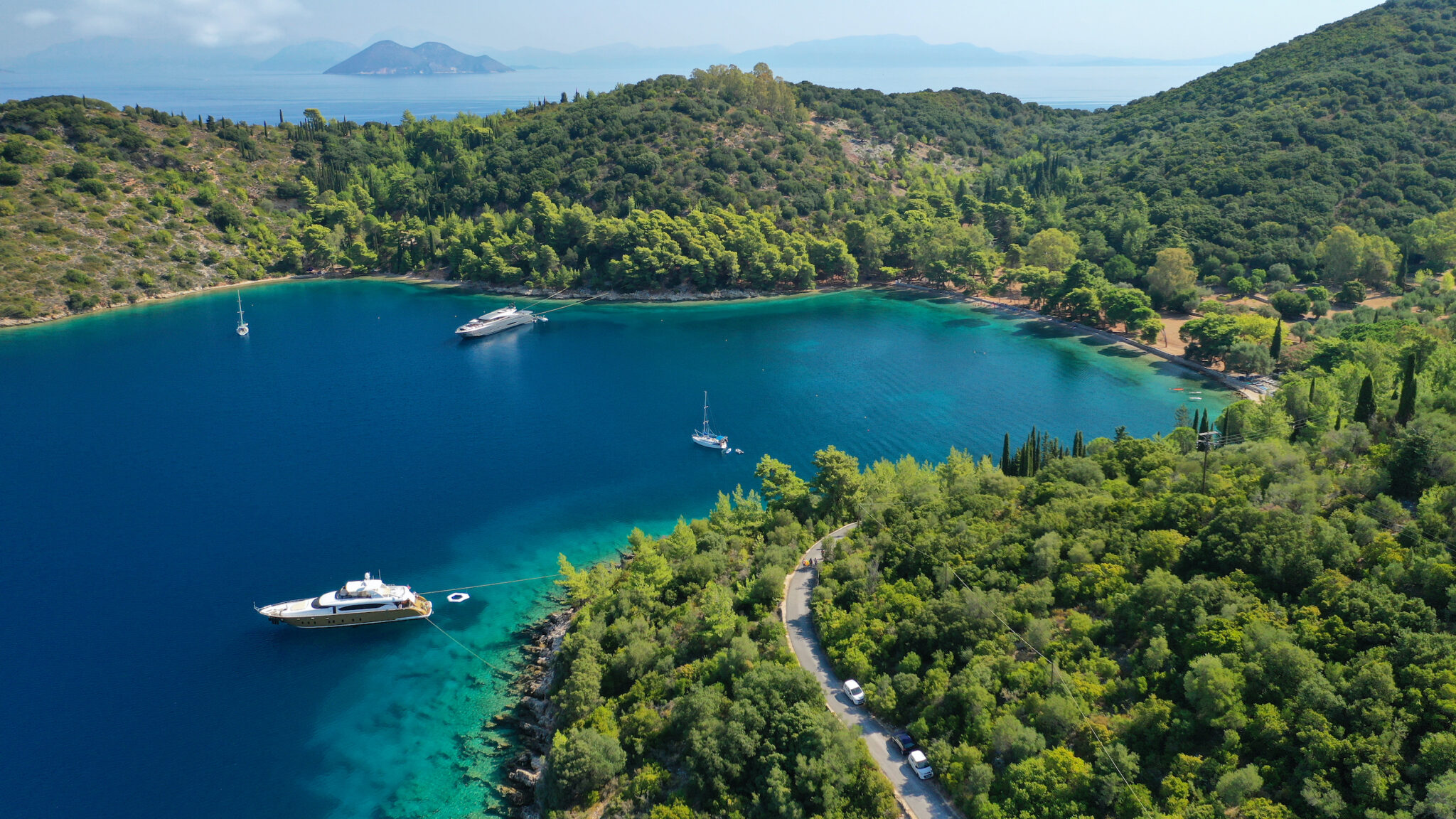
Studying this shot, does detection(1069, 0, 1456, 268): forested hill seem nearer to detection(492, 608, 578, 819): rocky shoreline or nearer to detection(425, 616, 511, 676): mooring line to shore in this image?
detection(492, 608, 578, 819): rocky shoreline

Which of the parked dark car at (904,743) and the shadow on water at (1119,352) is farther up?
the shadow on water at (1119,352)

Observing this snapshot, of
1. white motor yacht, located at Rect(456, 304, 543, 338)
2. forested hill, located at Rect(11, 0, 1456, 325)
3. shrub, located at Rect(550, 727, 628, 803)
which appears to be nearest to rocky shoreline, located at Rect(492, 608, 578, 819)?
shrub, located at Rect(550, 727, 628, 803)

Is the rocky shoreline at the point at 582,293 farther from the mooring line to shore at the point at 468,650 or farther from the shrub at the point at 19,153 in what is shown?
the mooring line to shore at the point at 468,650

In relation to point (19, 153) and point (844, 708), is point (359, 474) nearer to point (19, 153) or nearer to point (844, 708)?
point (844, 708)

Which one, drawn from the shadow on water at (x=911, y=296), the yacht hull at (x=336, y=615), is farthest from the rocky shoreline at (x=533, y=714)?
the shadow on water at (x=911, y=296)

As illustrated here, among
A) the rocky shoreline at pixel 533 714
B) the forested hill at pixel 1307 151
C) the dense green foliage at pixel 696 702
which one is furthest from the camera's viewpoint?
the forested hill at pixel 1307 151

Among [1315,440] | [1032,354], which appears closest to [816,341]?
[1032,354]

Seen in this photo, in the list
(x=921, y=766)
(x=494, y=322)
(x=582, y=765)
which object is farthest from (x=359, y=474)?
(x=921, y=766)
